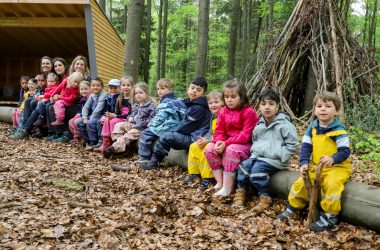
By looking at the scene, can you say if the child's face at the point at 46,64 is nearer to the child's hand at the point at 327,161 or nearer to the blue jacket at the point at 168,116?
the blue jacket at the point at 168,116

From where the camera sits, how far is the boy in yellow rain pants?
4645 mm

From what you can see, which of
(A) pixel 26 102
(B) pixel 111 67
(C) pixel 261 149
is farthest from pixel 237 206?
(B) pixel 111 67

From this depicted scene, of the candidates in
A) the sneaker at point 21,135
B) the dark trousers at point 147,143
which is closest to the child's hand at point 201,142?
the dark trousers at point 147,143

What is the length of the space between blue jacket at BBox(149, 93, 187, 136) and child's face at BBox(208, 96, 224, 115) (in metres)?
0.70

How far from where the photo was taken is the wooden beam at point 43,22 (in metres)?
11.0

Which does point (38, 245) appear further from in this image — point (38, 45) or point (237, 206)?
point (38, 45)

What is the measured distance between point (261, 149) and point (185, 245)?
4.83 feet

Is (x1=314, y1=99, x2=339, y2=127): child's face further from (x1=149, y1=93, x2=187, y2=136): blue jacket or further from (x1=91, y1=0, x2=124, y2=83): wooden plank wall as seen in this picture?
(x1=91, y1=0, x2=124, y2=83): wooden plank wall

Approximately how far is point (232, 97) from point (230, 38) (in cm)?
1073

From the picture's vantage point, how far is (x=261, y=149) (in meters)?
3.99

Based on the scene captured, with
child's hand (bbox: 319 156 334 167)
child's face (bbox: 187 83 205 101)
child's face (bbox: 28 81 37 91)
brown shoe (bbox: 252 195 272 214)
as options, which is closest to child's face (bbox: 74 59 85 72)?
child's face (bbox: 28 81 37 91)

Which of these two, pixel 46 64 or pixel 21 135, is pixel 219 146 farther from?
pixel 46 64

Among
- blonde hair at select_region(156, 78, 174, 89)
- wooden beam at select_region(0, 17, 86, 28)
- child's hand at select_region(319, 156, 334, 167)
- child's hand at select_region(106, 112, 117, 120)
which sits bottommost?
child's hand at select_region(319, 156, 334, 167)

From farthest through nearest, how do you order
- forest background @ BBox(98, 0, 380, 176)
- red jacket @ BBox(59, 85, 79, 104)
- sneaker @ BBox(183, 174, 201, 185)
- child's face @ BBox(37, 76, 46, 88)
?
child's face @ BBox(37, 76, 46, 88) < red jacket @ BBox(59, 85, 79, 104) < forest background @ BBox(98, 0, 380, 176) < sneaker @ BBox(183, 174, 201, 185)
